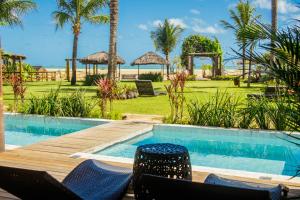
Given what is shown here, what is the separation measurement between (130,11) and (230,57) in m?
167

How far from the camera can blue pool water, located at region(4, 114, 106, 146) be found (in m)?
9.20

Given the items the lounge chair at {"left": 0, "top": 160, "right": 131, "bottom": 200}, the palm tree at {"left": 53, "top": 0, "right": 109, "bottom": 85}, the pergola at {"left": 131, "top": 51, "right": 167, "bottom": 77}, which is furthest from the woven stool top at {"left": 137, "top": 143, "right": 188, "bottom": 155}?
the pergola at {"left": 131, "top": 51, "right": 167, "bottom": 77}

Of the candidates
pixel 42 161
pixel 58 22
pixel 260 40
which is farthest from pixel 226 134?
pixel 58 22

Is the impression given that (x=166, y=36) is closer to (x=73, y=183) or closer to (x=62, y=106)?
(x=62, y=106)

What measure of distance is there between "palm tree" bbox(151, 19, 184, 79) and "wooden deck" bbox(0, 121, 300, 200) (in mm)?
36850

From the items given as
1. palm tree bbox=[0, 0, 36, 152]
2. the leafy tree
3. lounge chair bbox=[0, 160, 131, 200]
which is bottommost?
lounge chair bbox=[0, 160, 131, 200]

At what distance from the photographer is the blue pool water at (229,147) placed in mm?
6867

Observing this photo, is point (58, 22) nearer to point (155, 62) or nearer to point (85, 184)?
point (155, 62)

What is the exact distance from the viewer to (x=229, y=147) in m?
7.80

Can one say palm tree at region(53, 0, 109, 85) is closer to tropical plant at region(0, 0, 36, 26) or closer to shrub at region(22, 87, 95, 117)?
tropical plant at region(0, 0, 36, 26)

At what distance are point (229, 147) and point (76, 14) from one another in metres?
→ 21.3

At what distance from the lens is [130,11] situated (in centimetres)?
16600

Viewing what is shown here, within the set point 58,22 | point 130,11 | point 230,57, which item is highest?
point 130,11

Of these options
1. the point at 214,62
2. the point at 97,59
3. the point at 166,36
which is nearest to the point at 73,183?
the point at 97,59
